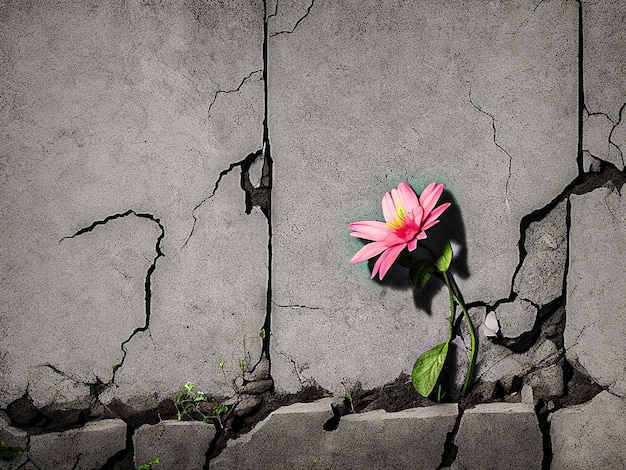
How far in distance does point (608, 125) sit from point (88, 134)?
1.25 metres

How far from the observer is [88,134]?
1.50 metres

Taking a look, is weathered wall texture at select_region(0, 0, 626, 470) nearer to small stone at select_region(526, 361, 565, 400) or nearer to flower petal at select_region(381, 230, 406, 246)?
small stone at select_region(526, 361, 565, 400)

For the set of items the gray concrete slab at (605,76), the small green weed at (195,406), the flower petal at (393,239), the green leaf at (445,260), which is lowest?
the small green weed at (195,406)

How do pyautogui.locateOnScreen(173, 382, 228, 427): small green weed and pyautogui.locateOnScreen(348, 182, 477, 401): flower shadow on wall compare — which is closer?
pyautogui.locateOnScreen(348, 182, 477, 401): flower shadow on wall

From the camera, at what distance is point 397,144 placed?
1.49 meters

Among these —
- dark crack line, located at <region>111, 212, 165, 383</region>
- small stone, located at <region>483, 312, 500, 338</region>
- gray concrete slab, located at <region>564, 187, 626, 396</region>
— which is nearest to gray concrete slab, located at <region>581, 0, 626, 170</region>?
gray concrete slab, located at <region>564, 187, 626, 396</region>

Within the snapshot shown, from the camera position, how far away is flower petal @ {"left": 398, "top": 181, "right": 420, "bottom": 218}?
4.61 ft

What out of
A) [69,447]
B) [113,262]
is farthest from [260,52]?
[69,447]

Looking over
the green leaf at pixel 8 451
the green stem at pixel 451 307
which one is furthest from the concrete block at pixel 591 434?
the green leaf at pixel 8 451

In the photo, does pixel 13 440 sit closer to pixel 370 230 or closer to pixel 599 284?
pixel 370 230

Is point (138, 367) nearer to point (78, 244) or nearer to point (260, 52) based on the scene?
point (78, 244)

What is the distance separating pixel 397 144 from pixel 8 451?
1170 mm

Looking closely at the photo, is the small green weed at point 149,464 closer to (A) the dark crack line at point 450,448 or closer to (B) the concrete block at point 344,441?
(B) the concrete block at point 344,441

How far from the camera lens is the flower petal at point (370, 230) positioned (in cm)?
141
